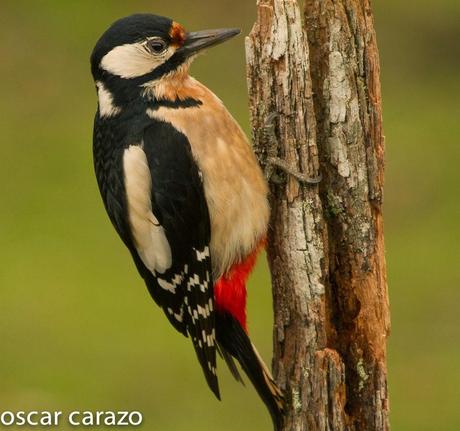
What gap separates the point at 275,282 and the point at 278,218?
0.23 m

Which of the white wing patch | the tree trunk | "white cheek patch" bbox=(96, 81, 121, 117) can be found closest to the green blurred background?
the white wing patch

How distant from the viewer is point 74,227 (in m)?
10.1

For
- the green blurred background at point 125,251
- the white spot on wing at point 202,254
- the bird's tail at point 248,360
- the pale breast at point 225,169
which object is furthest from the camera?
the green blurred background at point 125,251

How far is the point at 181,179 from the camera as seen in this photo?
5488 mm

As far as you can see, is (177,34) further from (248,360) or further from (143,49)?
(248,360)

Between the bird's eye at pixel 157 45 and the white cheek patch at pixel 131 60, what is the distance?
2cm

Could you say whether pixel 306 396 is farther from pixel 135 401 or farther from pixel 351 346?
pixel 135 401

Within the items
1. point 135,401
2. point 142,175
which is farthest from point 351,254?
point 135,401

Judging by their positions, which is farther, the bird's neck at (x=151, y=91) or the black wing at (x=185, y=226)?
the bird's neck at (x=151, y=91)

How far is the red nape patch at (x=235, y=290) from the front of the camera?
18.5 ft

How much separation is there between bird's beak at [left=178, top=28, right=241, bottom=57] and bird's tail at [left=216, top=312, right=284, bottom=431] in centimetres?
100

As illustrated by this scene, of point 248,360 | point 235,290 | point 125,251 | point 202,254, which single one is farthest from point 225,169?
point 125,251

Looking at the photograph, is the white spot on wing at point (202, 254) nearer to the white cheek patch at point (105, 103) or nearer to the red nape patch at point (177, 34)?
the white cheek patch at point (105, 103)

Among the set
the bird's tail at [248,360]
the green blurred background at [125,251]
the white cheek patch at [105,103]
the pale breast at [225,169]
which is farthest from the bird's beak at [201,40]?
the green blurred background at [125,251]
